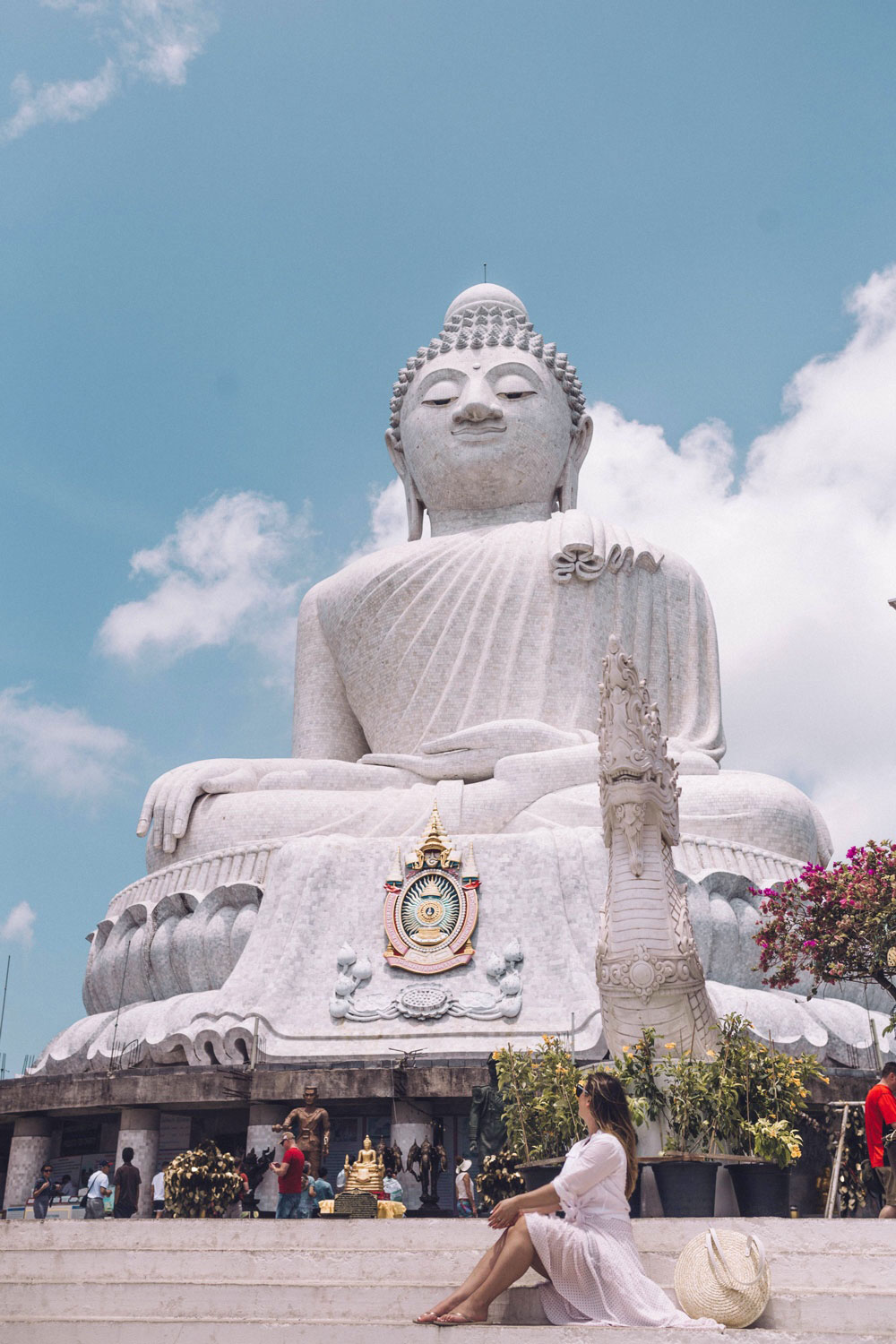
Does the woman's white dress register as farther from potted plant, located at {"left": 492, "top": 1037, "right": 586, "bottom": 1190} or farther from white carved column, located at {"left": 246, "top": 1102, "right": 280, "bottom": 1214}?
white carved column, located at {"left": 246, "top": 1102, "right": 280, "bottom": 1214}

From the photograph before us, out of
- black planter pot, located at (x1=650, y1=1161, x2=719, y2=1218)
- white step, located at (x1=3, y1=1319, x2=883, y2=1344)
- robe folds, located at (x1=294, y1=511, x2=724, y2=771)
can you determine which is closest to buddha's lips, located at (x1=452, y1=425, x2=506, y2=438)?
robe folds, located at (x1=294, y1=511, x2=724, y2=771)

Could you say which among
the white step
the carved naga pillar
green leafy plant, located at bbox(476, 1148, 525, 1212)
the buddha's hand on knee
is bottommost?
the white step

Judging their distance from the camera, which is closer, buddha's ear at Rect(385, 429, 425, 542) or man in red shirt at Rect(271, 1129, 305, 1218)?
man in red shirt at Rect(271, 1129, 305, 1218)

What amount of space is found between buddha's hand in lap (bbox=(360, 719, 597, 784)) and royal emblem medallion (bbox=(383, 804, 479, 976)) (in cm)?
150

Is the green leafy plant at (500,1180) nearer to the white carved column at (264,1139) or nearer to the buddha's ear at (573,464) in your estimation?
the white carved column at (264,1139)

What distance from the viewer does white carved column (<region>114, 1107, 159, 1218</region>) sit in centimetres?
1122

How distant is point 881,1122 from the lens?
603 cm

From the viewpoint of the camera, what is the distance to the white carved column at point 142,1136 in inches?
442

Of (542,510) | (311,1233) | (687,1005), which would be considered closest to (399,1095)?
(687,1005)

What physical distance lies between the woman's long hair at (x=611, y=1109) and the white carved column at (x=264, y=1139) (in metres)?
6.29

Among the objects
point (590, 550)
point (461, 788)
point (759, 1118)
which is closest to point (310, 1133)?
point (759, 1118)

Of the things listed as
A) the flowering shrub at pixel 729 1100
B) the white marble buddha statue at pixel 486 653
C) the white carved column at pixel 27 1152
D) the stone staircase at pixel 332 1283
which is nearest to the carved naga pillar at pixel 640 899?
the flowering shrub at pixel 729 1100

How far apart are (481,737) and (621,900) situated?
6.40 m

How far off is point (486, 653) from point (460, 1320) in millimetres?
11749
